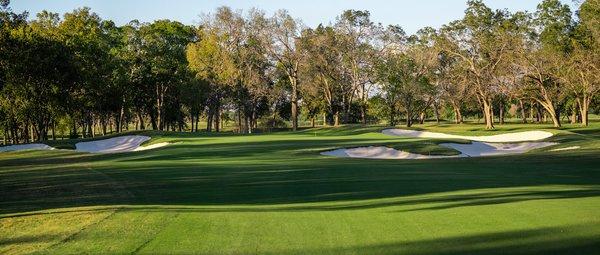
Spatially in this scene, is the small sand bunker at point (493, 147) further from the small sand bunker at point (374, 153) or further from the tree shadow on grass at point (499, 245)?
the tree shadow on grass at point (499, 245)

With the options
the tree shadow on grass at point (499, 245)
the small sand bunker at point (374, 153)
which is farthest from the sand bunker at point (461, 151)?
the tree shadow on grass at point (499, 245)

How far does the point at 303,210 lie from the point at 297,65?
63338mm

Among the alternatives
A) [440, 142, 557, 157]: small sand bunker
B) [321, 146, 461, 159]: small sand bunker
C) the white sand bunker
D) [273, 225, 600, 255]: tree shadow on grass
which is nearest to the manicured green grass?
[273, 225, 600, 255]: tree shadow on grass

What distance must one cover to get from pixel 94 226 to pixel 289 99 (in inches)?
3227

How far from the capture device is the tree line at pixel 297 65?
56344 millimetres

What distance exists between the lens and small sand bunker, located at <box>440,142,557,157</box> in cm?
3338

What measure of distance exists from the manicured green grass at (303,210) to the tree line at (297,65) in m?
35.8

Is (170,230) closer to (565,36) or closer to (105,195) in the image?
(105,195)

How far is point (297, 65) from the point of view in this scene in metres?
74.2

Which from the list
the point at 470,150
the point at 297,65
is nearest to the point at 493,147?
the point at 470,150

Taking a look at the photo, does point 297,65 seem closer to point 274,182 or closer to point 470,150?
point 470,150

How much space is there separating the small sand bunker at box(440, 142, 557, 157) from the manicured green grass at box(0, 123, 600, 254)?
37.0 feet

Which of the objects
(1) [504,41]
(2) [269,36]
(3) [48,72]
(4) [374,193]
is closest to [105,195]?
(4) [374,193]

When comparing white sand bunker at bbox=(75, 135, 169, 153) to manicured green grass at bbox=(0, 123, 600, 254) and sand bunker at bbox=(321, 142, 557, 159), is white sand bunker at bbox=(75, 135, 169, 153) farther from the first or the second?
manicured green grass at bbox=(0, 123, 600, 254)
